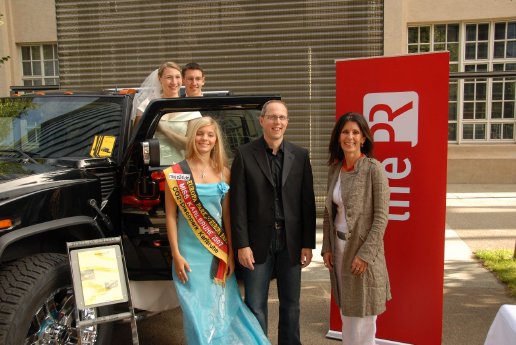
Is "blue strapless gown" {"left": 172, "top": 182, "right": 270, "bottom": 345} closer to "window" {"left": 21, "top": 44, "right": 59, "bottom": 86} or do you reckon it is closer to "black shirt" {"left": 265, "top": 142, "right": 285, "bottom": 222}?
"black shirt" {"left": 265, "top": 142, "right": 285, "bottom": 222}

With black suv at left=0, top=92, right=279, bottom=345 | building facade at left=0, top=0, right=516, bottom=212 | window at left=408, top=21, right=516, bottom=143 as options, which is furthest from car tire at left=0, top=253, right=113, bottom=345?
window at left=408, top=21, right=516, bottom=143

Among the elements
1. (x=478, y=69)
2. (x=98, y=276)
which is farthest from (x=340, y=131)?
(x=478, y=69)

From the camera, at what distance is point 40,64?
13391 millimetres

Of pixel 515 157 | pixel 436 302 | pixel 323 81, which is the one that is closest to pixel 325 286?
pixel 436 302

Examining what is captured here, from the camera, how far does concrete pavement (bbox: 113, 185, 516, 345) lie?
3.92 m

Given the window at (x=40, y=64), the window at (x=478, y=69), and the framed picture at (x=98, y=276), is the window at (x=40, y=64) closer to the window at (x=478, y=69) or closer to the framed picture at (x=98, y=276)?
the window at (x=478, y=69)

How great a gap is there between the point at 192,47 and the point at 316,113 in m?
2.39

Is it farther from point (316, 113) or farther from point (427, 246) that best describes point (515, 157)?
point (427, 246)

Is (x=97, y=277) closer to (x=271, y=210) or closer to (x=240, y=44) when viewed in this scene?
(x=271, y=210)

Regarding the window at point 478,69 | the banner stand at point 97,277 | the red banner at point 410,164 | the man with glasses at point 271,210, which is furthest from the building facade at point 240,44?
the banner stand at point 97,277

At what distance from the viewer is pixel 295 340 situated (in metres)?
3.18

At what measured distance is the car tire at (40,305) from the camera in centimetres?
258

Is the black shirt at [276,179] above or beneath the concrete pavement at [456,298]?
above

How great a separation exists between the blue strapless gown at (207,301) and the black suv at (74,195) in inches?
17.1
